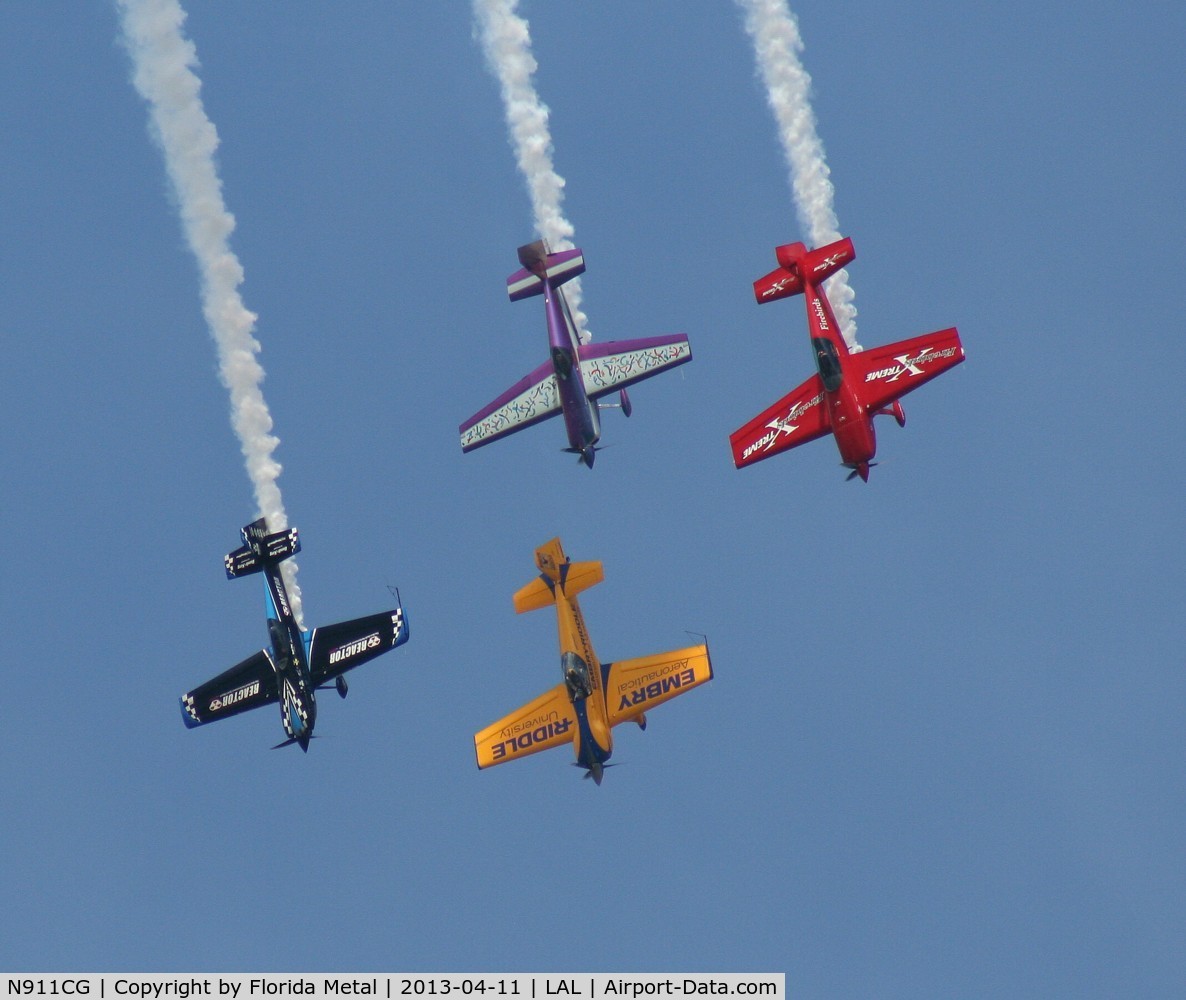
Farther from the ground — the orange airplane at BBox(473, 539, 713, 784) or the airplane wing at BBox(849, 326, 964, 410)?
the airplane wing at BBox(849, 326, 964, 410)

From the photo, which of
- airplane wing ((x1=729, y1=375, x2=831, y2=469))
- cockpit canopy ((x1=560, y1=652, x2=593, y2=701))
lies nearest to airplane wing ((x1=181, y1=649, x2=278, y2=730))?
cockpit canopy ((x1=560, y1=652, x2=593, y2=701))

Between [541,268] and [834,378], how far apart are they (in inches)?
349

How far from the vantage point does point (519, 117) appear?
60406 millimetres

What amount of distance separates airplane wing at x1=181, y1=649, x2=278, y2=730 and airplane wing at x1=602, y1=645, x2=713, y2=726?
884cm

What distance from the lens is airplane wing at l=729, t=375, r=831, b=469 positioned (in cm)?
5762

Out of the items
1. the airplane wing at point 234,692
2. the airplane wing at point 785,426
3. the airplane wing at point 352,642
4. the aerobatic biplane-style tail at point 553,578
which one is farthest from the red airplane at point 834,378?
the airplane wing at point 234,692

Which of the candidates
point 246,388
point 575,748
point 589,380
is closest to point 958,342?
point 589,380

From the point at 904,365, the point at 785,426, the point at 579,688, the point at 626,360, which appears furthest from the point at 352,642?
the point at 904,365

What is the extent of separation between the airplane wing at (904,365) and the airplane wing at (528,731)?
430 inches

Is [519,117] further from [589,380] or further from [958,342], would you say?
[958,342]

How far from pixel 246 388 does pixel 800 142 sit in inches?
616

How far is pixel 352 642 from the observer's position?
5878 cm

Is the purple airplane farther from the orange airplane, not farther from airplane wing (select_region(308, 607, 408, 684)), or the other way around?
airplane wing (select_region(308, 607, 408, 684))

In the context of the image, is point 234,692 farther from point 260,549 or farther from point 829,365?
point 829,365
